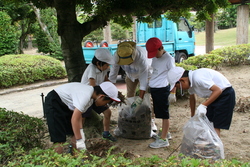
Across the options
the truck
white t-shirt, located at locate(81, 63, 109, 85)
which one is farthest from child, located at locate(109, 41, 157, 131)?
the truck

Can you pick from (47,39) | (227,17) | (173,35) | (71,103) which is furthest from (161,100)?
(227,17)

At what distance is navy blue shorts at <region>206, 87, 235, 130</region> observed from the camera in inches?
119

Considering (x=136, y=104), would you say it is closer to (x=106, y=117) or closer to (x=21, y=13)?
(x=106, y=117)

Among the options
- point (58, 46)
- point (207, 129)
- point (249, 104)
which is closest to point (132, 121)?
point (207, 129)

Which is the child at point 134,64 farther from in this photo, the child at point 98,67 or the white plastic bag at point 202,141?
the white plastic bag at point 202,141

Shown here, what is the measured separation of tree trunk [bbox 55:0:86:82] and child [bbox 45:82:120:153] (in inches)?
42.7

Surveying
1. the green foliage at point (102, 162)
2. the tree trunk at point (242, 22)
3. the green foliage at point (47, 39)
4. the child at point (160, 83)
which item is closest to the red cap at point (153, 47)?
the child at point (160, 83)

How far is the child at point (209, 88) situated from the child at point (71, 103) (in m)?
0.77

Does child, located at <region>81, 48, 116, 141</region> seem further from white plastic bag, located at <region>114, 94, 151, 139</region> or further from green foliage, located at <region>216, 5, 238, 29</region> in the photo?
green foliage, located at <region>216, 5, 238, 29</region>

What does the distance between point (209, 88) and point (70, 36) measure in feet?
6.95

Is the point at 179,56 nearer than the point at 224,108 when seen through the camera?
No

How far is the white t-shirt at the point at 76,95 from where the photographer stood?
8.61ft

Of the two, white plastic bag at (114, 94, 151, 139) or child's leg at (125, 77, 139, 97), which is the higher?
child's leg at (125, 77, 139, 97)

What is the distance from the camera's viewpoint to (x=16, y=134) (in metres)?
2.59
